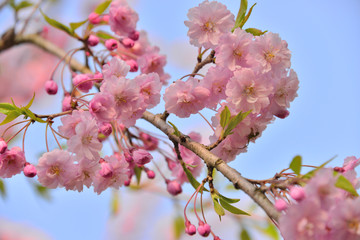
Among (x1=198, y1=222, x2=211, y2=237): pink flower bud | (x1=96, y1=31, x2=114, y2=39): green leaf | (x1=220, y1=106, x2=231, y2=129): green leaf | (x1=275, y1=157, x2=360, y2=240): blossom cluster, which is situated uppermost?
(x1=96, y1=31, x2=114, y2=39): green leaf

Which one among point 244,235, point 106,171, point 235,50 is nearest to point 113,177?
point 106,171

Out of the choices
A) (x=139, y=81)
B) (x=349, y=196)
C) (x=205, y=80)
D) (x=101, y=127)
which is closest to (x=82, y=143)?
(x=101, y=127)

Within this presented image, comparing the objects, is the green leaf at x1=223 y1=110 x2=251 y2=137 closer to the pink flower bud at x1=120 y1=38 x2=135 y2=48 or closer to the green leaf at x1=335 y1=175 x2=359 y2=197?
the green leaf at x1=335 y1=175 x2=359 y2=197

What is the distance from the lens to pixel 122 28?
1.79m

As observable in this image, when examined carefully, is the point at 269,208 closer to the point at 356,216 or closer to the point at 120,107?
the point at 356,216

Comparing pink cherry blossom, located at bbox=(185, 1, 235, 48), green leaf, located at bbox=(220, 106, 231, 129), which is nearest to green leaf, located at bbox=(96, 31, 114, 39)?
pink cherry blossom, located at bbox=(185, 1, 235, 48)

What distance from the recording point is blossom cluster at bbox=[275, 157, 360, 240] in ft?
2.58

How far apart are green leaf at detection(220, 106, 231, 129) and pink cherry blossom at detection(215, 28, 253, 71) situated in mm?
146

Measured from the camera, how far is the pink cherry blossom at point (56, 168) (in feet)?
3.86

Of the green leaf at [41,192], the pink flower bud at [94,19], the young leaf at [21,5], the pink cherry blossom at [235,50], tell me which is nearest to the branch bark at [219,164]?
the pink cherry blossom at [235,50]

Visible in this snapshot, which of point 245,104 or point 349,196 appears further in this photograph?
point 245,104

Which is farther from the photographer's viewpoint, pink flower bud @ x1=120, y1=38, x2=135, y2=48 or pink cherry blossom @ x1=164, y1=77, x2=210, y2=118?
pink flower bud @ x1=120, y1=38, x2=135, y2=48

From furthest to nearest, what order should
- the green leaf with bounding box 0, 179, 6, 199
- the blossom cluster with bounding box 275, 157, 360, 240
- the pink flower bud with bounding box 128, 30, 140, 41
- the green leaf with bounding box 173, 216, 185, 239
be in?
1. the green leaf with bounding box 173, 216, 185, 239
2. the green leaf with bounding box 0, 179, 6, 199
3. the pink flower bud with bounding box 128, 30, 140, 41
4. the blossom cluster with bounding box 275, 157, 360, 240

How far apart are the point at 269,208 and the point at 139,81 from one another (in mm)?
543
